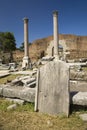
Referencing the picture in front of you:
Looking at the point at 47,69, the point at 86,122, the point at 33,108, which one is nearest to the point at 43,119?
the point at 33,108

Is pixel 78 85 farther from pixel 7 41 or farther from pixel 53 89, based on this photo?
pixel 7 41

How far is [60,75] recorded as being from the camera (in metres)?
3.74

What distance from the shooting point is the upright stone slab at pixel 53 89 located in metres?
3.66

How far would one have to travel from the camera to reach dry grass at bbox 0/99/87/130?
3139 millimetres

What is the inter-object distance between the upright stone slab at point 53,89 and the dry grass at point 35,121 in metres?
0.18

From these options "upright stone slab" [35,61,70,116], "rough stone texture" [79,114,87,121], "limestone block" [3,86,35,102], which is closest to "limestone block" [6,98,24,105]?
"limestone block" [3,86,35,102]

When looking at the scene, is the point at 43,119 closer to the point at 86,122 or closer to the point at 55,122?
the point at 55,122

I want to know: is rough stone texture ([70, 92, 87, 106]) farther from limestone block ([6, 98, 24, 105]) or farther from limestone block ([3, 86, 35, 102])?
limestone block ([6, 98, 24, 105])

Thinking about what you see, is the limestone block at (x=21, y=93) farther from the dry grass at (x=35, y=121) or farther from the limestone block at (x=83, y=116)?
the limestone block at (x=83, y=116)

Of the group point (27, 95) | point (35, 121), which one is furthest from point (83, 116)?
point (27, 95)

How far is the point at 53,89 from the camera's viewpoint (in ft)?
12.4

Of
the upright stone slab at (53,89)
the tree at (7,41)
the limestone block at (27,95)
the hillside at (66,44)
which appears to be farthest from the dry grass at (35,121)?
the tree at (7,41)

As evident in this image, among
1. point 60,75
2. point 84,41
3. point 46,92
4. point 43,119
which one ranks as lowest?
point 43,119

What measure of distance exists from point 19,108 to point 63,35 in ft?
118
